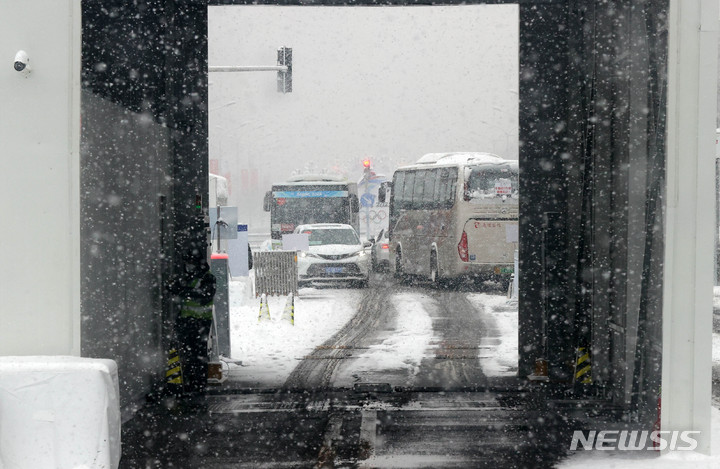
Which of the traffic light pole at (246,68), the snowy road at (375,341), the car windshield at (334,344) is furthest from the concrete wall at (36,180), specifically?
the traffic light pole at (246,68)

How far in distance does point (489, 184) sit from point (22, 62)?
62.3ft

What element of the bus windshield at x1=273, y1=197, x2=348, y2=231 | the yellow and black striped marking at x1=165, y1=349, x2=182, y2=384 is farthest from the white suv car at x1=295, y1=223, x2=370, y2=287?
the yellow and black striped marking at x1=165, y1=349, x2=182, y2=384

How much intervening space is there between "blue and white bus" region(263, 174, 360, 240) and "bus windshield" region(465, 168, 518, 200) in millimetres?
7487

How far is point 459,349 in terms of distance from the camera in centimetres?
1303

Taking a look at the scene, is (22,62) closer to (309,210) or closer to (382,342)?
(382,342)

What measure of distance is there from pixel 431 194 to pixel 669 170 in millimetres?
19446

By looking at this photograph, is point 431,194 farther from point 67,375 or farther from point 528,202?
point 67,375

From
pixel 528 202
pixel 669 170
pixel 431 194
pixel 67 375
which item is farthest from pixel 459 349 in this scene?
pixel 431 194

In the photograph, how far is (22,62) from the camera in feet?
19.1

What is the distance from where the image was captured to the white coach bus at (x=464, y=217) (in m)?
23.3

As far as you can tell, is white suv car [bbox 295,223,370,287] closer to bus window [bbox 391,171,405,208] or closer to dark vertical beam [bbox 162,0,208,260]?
bus window [bbox 391,171,405,208]

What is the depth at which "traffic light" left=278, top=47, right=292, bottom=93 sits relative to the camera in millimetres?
19916

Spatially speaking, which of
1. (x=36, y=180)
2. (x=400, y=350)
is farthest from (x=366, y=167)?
(x=36, y=180)

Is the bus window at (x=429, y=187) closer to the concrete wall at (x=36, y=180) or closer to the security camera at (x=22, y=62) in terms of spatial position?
the concrete wall at (x=36, y=180)
